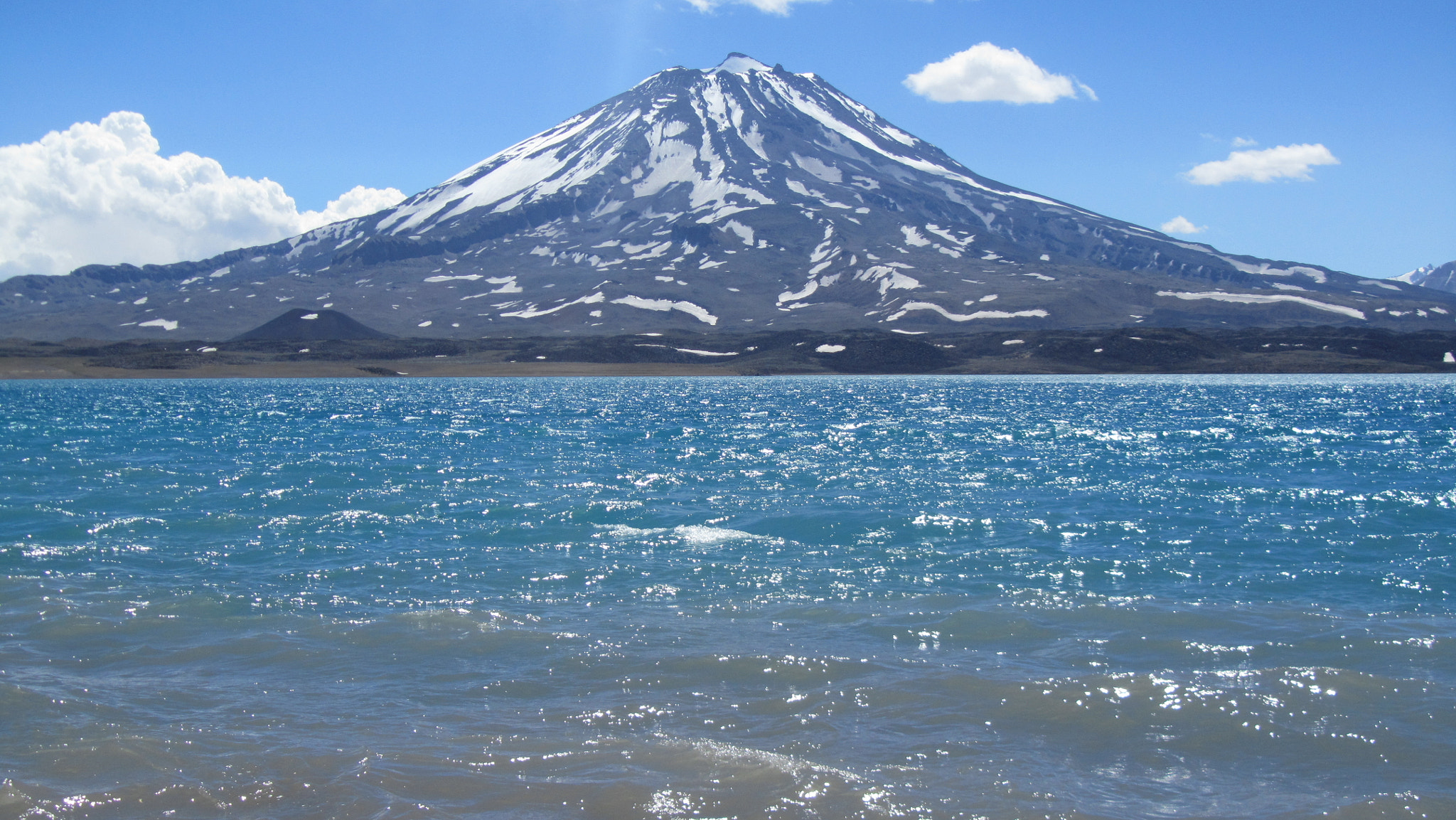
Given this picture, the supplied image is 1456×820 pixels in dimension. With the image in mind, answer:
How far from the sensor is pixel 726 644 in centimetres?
1109

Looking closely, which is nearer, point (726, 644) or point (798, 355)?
point (726, 644)

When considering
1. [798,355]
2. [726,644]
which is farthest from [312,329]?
[726,644]

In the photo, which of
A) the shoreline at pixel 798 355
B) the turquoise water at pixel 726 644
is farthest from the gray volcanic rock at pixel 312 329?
the turquoise water at pixel 726 644

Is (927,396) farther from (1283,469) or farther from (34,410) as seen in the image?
(34,410)

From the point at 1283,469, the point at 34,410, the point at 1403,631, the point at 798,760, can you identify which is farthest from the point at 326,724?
the point at 34,410

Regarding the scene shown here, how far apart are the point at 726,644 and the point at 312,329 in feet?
621

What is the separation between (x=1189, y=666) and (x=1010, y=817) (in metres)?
4.44

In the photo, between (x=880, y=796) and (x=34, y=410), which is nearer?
(x=880, y=796)

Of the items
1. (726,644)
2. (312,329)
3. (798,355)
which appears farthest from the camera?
(312,329)

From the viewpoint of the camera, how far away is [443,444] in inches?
1500

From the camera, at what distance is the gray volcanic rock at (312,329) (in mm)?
180000

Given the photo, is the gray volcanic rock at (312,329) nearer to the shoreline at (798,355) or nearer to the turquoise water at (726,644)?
the shoreline at (798,355)

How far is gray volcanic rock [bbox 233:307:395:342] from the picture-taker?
Answer: 180000 millimetres

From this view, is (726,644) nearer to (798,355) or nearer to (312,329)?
(798,355)
